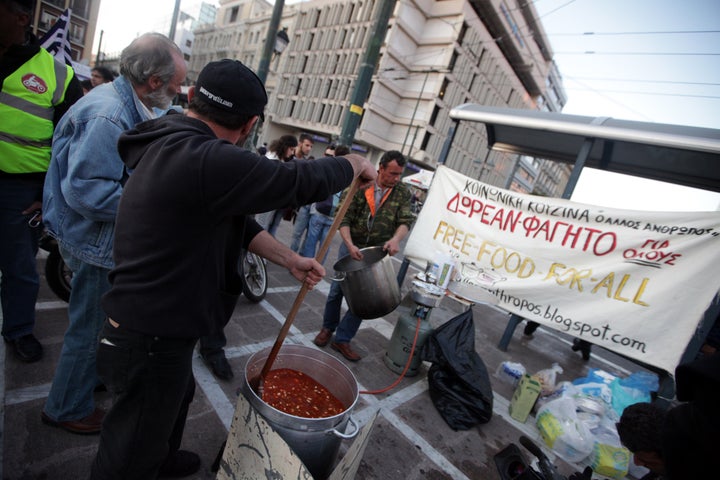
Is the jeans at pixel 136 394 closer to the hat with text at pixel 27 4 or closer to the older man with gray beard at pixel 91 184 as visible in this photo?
the older man with gray beard at pixel 91 184

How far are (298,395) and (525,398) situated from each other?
2446 mm

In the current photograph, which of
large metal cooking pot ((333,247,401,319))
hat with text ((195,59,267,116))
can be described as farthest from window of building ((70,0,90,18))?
hat with text ((195,59,267,116))

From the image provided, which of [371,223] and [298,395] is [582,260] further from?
[298,395]

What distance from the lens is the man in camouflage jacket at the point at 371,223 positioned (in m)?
3.51

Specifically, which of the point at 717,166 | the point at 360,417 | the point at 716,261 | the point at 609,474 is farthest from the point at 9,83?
the point at 717,166

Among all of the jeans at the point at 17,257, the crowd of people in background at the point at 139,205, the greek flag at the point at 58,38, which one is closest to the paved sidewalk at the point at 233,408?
the crowd of people in background at the point at 139,205

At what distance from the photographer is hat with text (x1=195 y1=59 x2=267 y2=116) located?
1.18 metres

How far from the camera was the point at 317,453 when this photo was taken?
61.9 inches

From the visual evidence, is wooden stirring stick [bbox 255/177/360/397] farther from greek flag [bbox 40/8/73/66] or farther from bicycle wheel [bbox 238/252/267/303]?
greek flag [bbox 40/8/73/66]

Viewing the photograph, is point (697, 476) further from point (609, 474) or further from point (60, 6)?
→ point (60, 6)

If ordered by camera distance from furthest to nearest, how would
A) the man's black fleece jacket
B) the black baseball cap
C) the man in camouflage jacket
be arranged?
the man in camouflage jacket
the black baseball cap
the man's black fleece jacket

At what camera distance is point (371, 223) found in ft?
11.6

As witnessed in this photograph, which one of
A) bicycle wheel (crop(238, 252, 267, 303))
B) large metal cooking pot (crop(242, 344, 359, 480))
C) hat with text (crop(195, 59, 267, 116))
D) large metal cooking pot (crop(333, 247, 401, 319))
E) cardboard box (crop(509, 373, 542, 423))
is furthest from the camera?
bicycle wheel (crop(238, 252, 267, 303))

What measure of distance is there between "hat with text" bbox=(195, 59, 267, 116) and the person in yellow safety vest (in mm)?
1417
